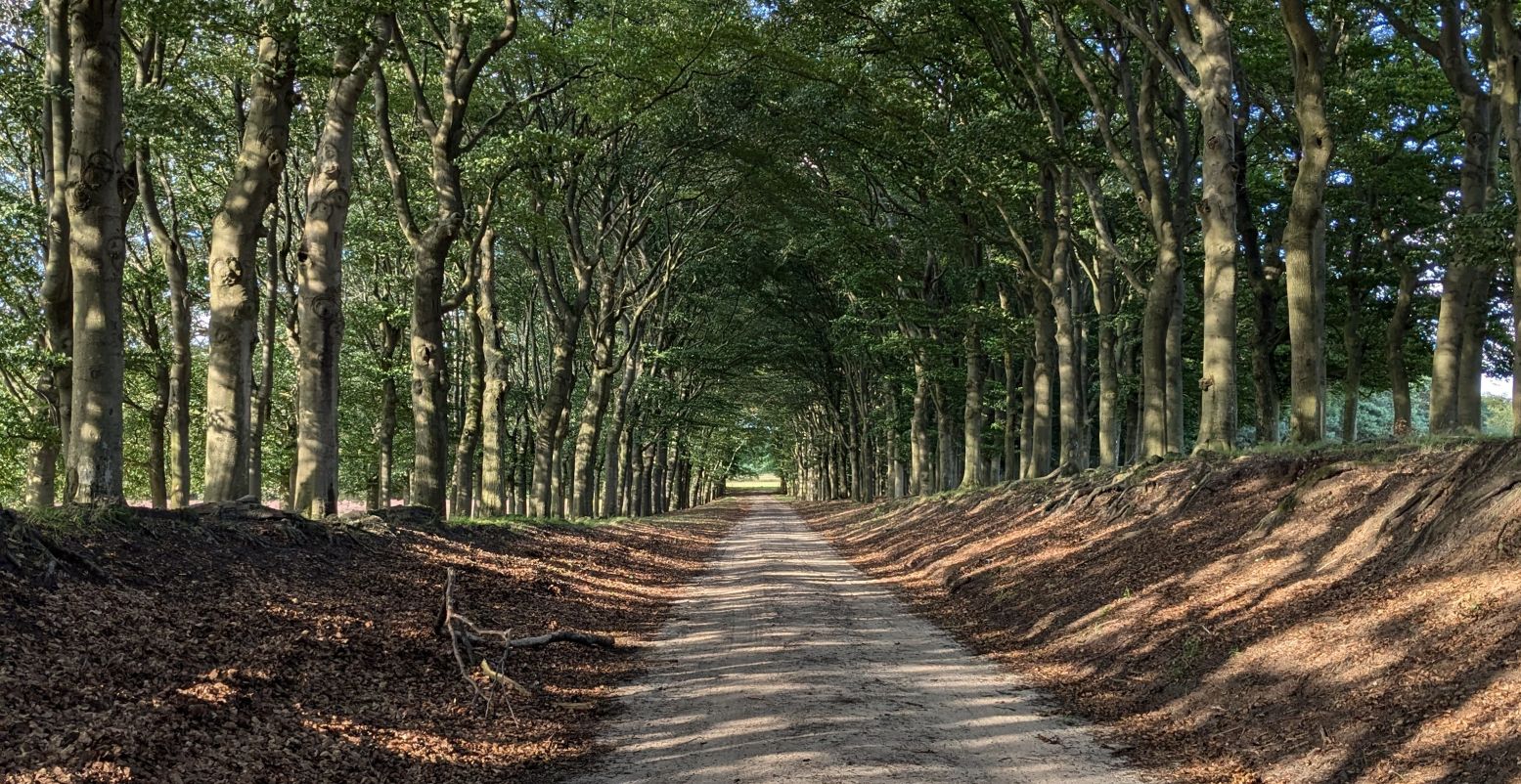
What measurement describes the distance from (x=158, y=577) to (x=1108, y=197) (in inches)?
879

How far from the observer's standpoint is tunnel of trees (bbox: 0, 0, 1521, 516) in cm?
1192

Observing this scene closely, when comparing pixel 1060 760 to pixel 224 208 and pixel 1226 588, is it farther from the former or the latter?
pixel 224 208

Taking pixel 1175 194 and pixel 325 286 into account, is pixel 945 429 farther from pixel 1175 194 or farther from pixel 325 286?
pixel 325 286

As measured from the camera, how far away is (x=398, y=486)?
4225 centimetres

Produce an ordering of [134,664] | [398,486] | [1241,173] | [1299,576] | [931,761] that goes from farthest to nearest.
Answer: [398,486] → [1241,173] → [1299,576] → [931,761] → [134,664]

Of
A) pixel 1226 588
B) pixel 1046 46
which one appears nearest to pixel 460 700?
pixel 1226 588

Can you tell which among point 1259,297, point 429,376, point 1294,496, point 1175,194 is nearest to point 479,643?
point 429,376

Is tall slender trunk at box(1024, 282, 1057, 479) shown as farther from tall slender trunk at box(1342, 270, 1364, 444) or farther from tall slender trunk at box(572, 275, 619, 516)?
tall slender trunk at box(572, 275, 619, 516)

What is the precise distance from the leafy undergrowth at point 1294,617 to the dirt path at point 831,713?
1.98ft

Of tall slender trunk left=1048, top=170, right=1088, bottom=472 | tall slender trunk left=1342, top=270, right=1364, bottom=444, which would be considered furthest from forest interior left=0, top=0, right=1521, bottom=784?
tall slender trunk left=1342, top=270, right=1364, bottom=444

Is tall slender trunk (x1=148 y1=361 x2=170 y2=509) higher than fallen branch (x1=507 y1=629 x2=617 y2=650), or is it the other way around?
tall slender trunk (x1=148 y1=361 x2=170 y2=509)

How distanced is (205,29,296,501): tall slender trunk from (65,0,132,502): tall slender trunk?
1773mm

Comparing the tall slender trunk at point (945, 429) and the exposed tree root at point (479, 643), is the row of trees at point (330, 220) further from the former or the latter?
the tall slender trunk at point (945, 429)

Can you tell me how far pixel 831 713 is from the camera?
7.23m
